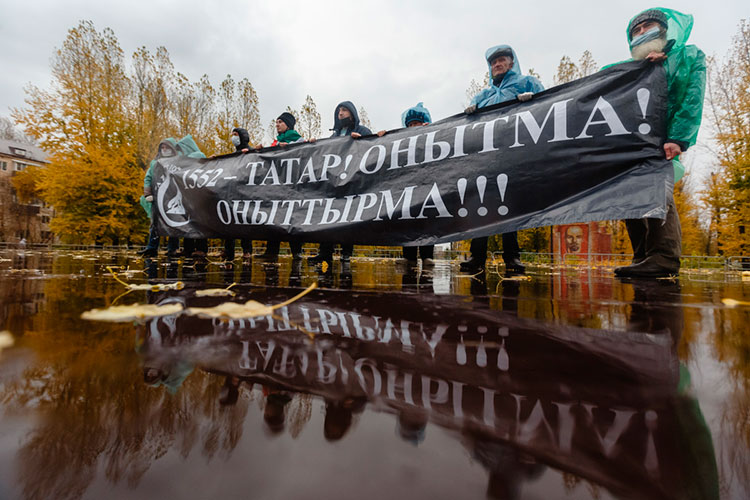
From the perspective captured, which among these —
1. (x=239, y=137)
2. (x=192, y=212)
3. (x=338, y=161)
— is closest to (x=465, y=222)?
(x=338, y=161)

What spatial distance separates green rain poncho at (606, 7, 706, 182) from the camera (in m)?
2.41

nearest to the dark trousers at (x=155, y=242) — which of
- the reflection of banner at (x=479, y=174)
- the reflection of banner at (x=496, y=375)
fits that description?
the reflection of banner at (x=479, y=174)

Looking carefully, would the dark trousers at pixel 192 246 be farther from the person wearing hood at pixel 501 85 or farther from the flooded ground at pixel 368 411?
the flooded ground at pixel 368 411

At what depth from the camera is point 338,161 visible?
3.60m

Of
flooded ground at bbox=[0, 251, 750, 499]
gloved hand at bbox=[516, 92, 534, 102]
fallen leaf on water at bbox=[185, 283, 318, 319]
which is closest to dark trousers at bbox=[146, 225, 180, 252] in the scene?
fallen leaf on water at bbox=[185, 283, 318, 319]

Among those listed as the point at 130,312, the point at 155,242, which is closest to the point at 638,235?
the point at 130,312

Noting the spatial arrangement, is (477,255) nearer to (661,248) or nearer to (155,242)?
(661,248)

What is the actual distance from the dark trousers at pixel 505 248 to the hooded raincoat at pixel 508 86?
4.80ft

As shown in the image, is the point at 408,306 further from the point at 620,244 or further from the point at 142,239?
the point at 620,244

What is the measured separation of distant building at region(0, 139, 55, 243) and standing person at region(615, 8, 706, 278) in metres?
35.7

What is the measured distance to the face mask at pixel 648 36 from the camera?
2676 millimetres

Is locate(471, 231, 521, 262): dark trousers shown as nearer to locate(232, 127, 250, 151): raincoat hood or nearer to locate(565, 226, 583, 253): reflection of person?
locate(232, 127, 250, 151): raincoat hood

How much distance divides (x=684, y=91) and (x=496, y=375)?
297 cm

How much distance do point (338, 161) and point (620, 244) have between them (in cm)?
1893
